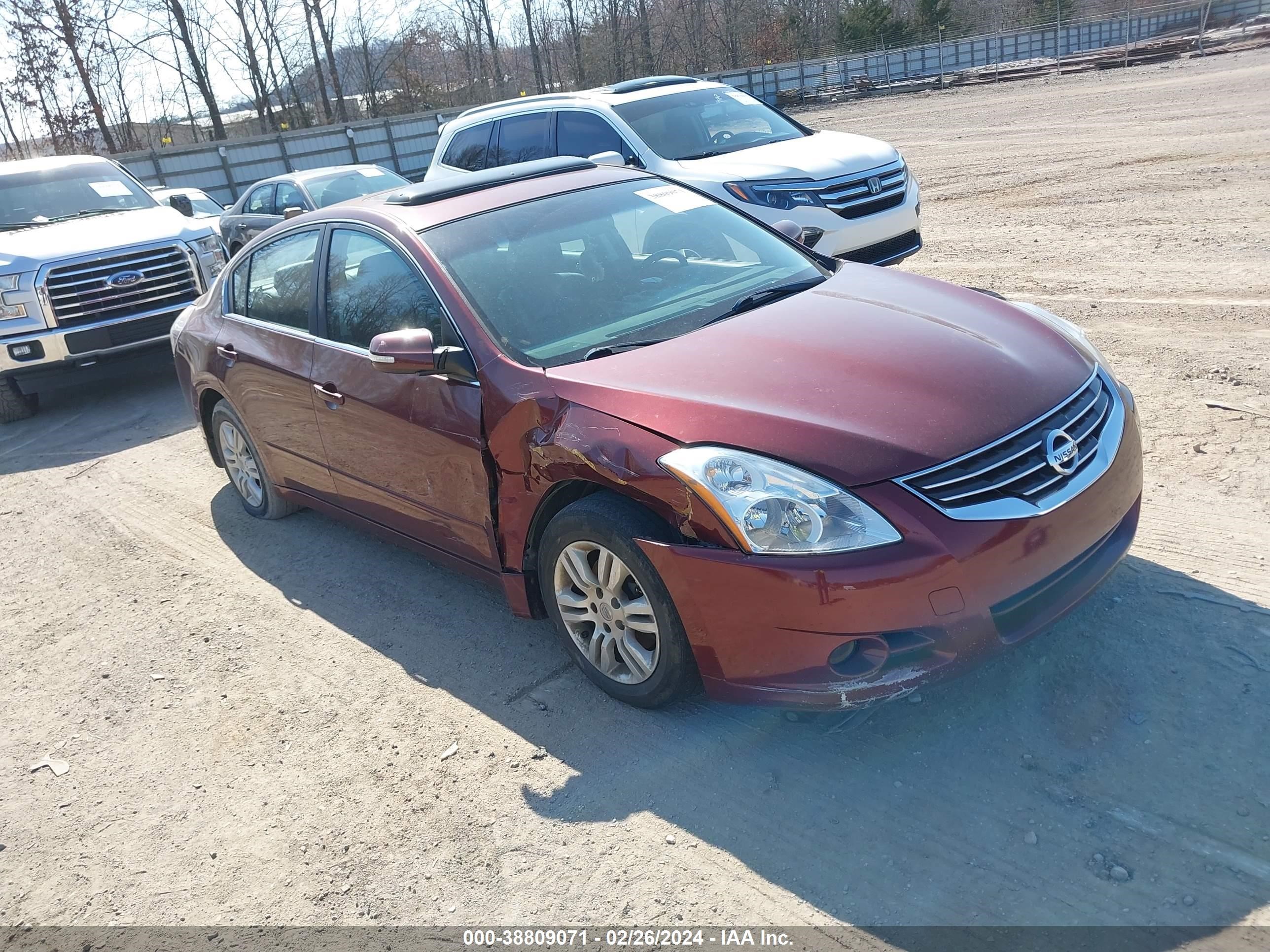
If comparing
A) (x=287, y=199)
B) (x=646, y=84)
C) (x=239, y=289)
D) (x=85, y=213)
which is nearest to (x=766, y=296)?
(x=239, y=289)

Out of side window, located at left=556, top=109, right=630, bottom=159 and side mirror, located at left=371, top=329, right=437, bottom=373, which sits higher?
side window, located at left=556, top=109, right=630, bottom=159

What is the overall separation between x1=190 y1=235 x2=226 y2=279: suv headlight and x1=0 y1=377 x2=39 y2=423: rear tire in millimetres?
1922

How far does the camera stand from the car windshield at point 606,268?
12.7 ft

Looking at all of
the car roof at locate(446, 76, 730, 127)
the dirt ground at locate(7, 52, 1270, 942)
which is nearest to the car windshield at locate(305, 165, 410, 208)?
the car roof at locate(446, 76, 730, 127)

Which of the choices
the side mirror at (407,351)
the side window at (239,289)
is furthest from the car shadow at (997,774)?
the side window at (239,289)

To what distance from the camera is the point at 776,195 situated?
334 inches

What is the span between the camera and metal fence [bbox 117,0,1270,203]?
2681cm

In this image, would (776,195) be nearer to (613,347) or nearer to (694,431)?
(613,347)

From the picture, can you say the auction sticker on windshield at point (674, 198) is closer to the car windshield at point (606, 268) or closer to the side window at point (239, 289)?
the car windshield at point (606, 268)

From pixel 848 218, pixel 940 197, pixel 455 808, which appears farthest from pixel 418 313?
pixel 940 197

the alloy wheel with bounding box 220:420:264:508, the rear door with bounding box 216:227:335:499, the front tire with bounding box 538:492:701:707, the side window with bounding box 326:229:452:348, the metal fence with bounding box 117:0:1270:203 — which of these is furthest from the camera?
the metal fence with bounding box 117:0:1270:203

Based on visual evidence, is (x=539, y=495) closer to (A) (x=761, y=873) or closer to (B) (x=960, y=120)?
(A) (x=761, y=873)

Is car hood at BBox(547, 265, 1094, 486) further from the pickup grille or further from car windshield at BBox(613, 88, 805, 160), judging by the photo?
the pickup grille

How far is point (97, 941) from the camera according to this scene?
2.99 m
